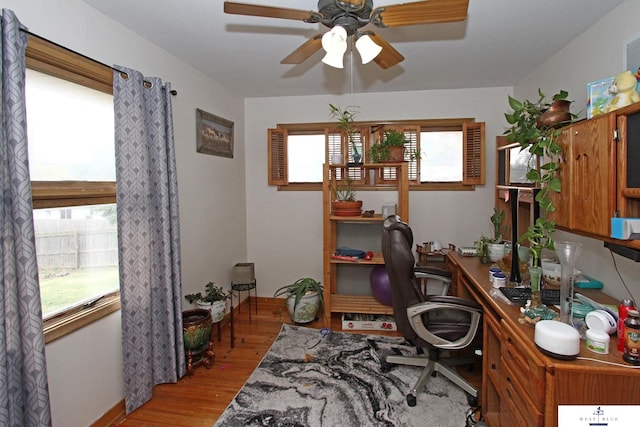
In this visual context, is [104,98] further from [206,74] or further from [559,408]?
[559,408]

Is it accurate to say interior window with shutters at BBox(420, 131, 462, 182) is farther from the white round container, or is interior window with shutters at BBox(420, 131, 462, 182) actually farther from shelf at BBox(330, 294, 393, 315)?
the white round container

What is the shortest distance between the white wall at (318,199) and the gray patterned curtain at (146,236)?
1.63 meters

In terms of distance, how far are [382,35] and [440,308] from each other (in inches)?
71.1

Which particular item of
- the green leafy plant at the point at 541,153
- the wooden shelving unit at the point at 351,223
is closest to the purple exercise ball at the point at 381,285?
the wooden shelving unit at the point at 351,223

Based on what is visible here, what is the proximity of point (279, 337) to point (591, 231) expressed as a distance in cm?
246

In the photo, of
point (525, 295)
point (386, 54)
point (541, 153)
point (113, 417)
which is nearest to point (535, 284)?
point (525, 295)

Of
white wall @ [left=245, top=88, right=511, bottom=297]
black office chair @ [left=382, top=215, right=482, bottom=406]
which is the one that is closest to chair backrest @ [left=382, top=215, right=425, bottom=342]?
black office chair @ [left=382, top=215, right=482, bottom=406]

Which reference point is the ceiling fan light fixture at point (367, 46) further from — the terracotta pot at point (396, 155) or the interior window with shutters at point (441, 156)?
the interior window with shutters at point (441, 156)

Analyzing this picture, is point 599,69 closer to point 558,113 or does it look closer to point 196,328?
point 558,113

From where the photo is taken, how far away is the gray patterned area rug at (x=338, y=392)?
6.43 ft

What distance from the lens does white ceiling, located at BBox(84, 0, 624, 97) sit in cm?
190

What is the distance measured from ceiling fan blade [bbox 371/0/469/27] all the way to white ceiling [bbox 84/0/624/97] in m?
0.40

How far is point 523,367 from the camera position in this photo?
1401 millimetres

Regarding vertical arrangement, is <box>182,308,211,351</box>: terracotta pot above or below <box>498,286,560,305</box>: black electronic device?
below
